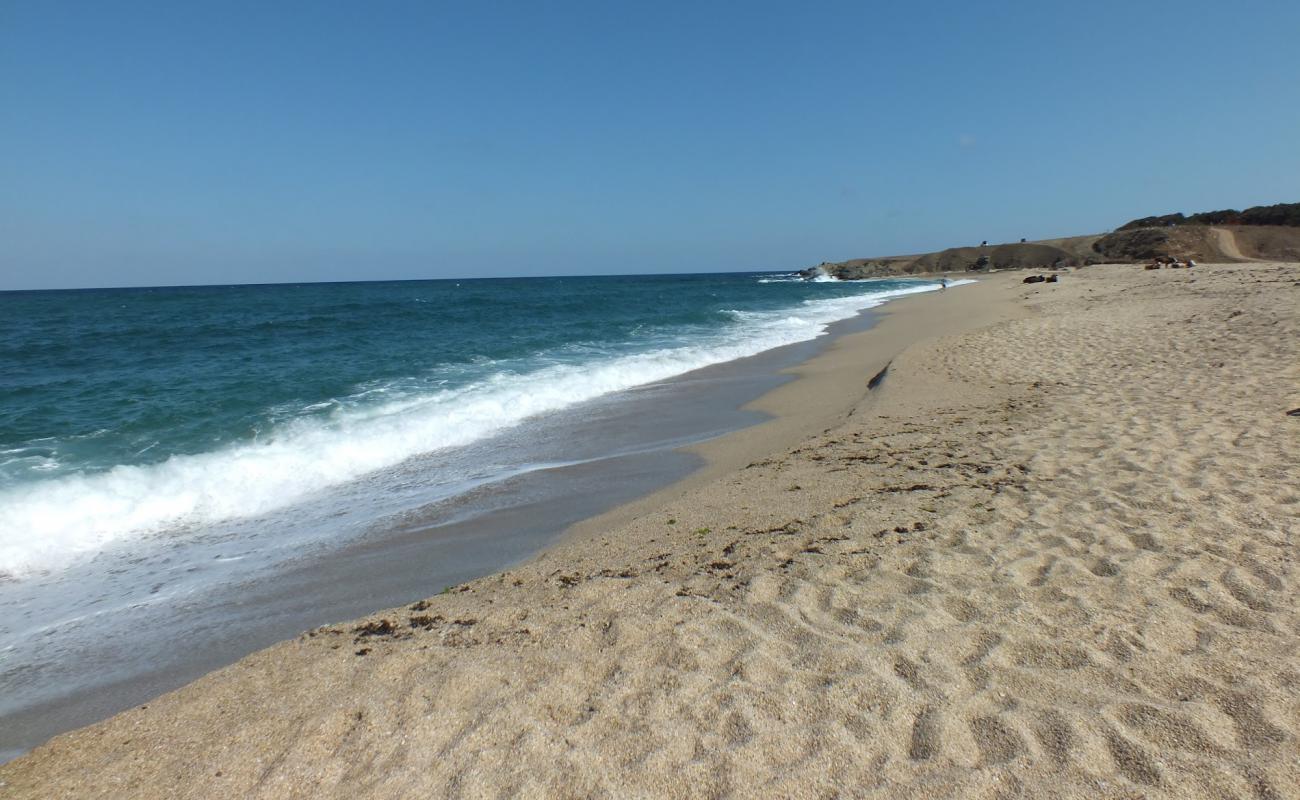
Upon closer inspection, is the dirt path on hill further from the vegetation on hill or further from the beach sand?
the beach sand

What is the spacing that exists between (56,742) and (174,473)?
5749mm

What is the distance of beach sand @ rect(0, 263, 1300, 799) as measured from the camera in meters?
2.46

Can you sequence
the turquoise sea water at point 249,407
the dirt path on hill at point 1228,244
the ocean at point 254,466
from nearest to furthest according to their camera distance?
the ocean at point 254,466
the turquoise sea water at point 249,407
the dirt path on hill at point 1228,244

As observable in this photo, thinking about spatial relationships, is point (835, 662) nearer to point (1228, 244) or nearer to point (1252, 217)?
point (1228, 244)

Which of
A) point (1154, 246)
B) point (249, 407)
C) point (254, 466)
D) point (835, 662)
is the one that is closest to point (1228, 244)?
point (1154, 246)

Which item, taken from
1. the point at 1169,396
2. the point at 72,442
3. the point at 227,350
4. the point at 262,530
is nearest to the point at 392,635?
the point at 262,530

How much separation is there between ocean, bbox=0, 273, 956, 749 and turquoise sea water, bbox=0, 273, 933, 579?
0.16ft

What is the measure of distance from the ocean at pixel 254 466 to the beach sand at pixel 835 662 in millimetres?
1329

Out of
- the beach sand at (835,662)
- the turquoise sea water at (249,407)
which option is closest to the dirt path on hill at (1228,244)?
the turquoise sea water at (249,407)

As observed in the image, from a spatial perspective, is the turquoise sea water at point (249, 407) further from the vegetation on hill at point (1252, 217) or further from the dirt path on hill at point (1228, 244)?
the vegetation on hill at point (1252, 217)

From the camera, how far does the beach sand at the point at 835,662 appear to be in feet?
8.07

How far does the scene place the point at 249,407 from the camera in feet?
38.9

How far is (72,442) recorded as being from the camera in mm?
9492

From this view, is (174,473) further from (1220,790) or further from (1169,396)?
(1169,396)
